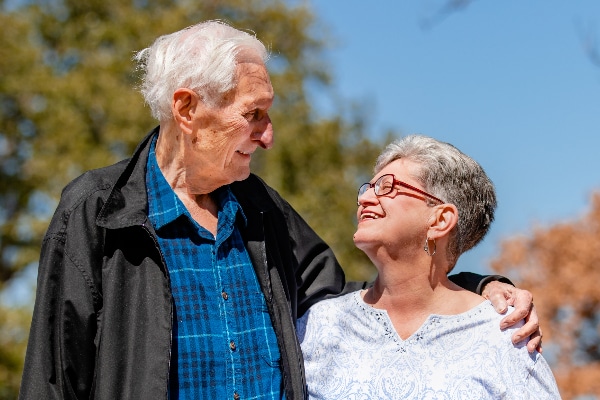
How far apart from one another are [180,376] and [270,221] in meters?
0.64

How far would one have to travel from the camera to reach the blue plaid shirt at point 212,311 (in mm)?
2342

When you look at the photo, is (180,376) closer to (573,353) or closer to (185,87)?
(185,87)

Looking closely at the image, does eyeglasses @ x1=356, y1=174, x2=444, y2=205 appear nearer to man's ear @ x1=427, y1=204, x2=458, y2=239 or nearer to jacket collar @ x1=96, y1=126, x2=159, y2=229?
man's ear @ x1=427, y1=204, x2=458, y2=239

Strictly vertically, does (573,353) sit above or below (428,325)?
above

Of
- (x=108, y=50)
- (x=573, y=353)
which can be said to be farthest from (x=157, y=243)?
(x=108, y=50)

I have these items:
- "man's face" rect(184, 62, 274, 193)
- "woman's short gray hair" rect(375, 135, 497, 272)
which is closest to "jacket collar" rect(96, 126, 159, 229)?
"man's face" rect(184, 62, 274, 193)

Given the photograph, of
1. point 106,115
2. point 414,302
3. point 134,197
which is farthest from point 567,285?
point 134,197

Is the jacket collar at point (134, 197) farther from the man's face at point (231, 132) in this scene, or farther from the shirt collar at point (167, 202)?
the man's face at point (231, 132)

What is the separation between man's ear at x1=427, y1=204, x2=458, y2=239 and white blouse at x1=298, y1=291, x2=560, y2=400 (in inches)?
9.7

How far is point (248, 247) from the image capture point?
262cm

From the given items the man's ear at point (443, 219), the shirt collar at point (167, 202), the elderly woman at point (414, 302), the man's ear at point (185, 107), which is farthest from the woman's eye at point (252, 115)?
the man's ear at point (443, 219)

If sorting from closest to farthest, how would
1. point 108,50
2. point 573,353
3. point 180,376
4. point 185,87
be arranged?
point 180,376 → point 185,87 → point 573,353 → point 108,50

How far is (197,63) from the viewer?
2.48m

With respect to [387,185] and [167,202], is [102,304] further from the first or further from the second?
[387,185]
